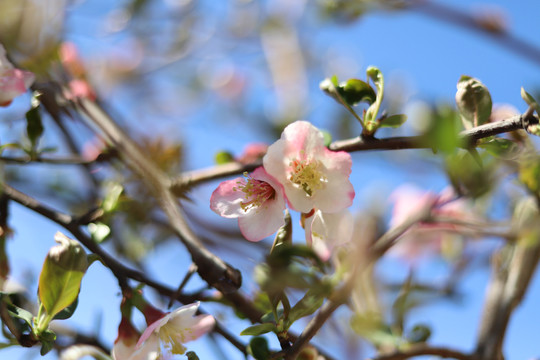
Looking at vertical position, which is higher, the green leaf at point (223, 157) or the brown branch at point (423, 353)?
the green leaf at point (223, 157)

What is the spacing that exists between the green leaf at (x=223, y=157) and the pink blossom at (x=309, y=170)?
0.17 metres

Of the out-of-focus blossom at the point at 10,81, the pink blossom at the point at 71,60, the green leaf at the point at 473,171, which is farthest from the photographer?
the pink blossom at the point at 71,60

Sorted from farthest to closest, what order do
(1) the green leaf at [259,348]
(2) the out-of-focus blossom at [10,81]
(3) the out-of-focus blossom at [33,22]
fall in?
(3) the out-of-focus blossom at [33,22] → (2) the out-of-focus blossom at [10,81] → (1) the green leaf at [259,348]

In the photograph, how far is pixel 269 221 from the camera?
1.79 ft

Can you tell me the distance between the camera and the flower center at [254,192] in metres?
0.58

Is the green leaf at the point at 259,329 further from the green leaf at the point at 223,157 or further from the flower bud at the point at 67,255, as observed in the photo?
the green leaf at the point at 223,157

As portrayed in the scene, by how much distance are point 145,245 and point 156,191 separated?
0.52m

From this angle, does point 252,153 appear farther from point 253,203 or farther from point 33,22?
point 33,22

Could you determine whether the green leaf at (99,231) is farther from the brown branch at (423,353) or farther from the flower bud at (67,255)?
the brown branch at (423,353)

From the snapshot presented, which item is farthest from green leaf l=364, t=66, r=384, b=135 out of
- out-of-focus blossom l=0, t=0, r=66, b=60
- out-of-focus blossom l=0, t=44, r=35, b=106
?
out-of-focus blossom l=0, t=0, r=66, b=60

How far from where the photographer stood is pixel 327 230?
0.54 meters

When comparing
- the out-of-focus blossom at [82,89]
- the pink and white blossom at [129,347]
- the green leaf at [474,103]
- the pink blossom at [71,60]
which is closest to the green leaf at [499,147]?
the green leaf at [474,103]

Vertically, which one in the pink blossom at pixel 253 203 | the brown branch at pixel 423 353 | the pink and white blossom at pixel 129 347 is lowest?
the brown branch at pixel 423 353

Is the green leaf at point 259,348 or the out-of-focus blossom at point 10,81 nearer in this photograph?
the green leaf at point 259,348
